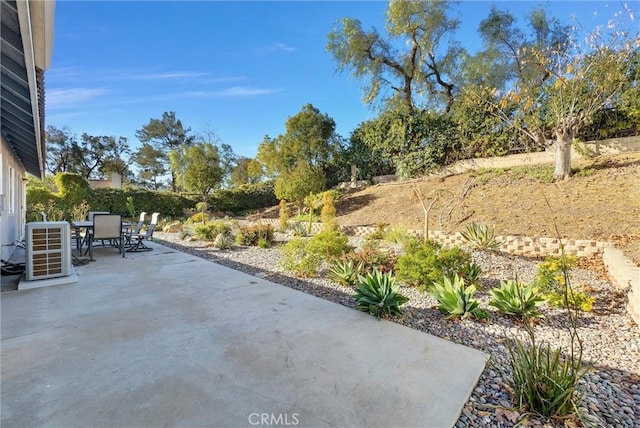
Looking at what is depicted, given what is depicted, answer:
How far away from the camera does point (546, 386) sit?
75.7 inches

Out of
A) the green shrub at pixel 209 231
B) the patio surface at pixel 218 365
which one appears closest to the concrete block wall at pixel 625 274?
the patio surface at pixel 218 365

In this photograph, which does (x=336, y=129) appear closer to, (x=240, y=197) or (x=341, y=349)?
(x=240, y=197)

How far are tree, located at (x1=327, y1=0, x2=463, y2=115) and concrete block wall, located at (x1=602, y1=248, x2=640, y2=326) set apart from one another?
12.3m

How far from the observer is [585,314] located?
11.9 feet

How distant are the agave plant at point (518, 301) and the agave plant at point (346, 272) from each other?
1995 millimetres

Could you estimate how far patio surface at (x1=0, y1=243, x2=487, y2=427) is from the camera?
5.75 feet

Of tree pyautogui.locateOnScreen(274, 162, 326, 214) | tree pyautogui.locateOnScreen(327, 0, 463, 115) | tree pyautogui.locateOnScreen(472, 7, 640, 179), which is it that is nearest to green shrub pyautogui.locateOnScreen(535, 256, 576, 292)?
tree pyautogui.locateOnScreen(472, 7, 640, 179)

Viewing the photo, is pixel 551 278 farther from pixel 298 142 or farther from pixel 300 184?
pixel 298 142

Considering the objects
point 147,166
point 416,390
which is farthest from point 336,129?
point 147,166

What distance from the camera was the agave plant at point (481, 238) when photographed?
6465mm

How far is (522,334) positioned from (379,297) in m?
1.57

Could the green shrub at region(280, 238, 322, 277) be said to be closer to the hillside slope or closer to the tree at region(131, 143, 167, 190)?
the hillside slope

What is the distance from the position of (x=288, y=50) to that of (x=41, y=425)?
11863 millimetres

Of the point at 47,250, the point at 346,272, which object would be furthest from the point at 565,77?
the point at 47,250
